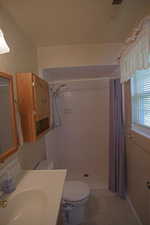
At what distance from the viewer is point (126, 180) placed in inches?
80.7

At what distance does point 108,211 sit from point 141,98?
5.21ft

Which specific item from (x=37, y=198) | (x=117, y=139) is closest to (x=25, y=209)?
(x=37, y=198)

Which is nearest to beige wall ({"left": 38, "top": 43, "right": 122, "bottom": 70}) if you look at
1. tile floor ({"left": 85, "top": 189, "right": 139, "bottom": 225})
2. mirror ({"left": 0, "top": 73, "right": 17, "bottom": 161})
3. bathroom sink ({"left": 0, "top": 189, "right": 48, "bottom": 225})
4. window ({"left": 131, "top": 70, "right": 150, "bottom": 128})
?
window ({"left": 131, "top": 70, "right": 150, "bottom": 128})

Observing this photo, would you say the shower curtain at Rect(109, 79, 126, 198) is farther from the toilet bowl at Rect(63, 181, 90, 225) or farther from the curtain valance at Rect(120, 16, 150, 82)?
the toilet bowl at Rect(63, 181, 90, 225)

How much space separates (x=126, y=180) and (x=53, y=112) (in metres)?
1.58

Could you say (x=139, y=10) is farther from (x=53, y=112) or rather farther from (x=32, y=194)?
(x=32, y=194)

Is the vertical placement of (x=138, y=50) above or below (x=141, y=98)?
above

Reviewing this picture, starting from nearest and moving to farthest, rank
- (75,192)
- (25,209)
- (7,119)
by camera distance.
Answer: (25,209), (7,119), (75,192)

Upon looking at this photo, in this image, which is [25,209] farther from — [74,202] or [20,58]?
[20,58]

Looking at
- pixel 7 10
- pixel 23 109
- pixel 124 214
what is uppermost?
pixel 7 10

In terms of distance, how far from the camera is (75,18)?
1330 mm

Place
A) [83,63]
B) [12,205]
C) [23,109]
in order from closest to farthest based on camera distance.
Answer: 1. [12,205]
2. [23,109]
3. [83,63]

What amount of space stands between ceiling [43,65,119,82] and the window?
0.56 meters

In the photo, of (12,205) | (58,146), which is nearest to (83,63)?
(58,146)
